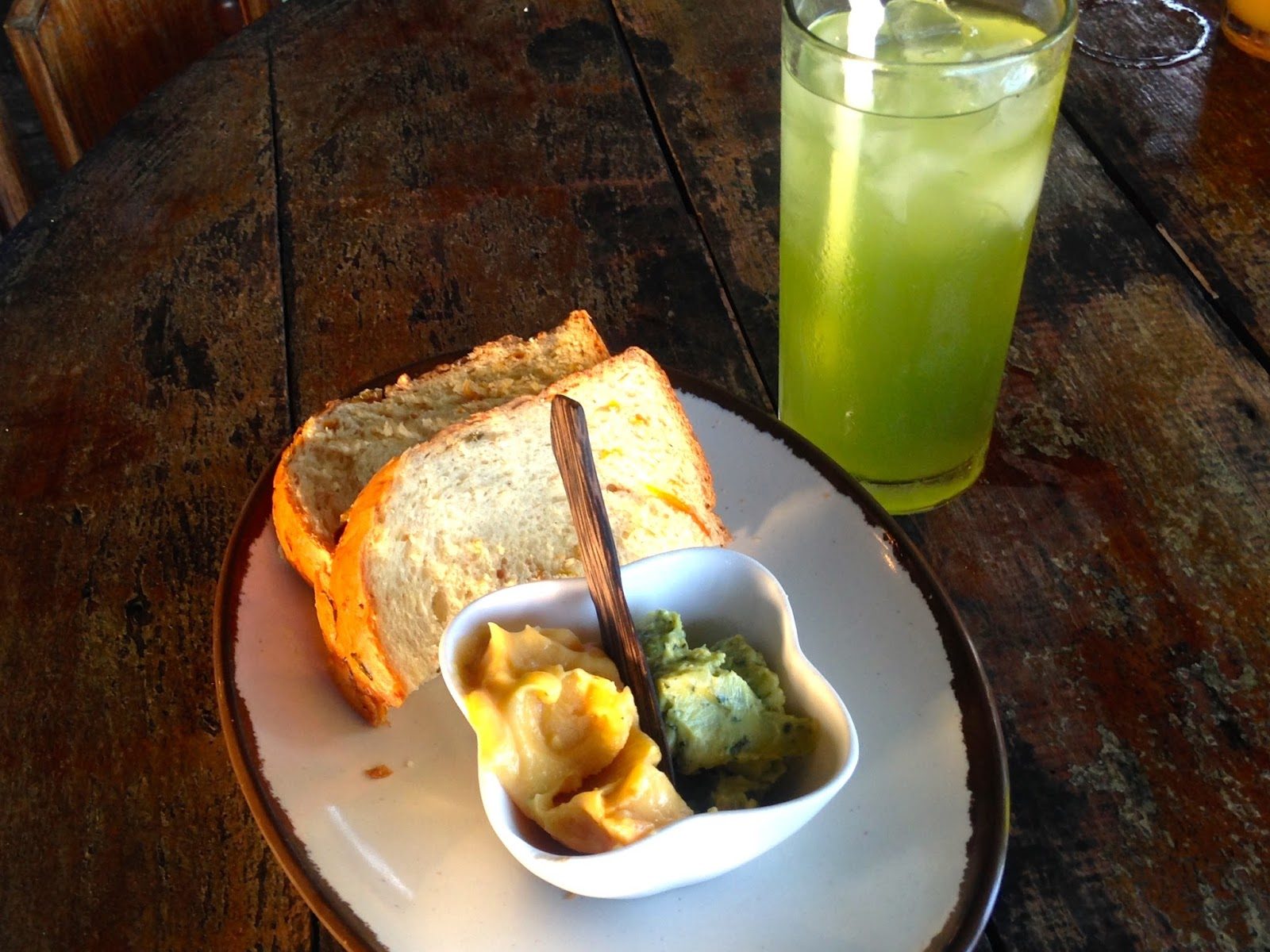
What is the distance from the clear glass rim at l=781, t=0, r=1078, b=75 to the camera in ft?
2.78

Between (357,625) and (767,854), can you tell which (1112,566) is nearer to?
(767,854)

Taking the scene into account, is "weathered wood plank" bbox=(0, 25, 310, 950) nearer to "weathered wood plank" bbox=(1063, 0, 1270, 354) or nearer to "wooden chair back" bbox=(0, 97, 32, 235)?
"wooden chair back" bbox=(0, 97, 32, 235)

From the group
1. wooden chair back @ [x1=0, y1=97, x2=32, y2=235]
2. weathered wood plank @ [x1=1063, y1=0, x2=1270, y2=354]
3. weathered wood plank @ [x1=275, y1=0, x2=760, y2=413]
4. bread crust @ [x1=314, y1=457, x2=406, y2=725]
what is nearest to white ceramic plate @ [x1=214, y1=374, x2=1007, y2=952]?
bread crust @ [x1=314, y1=457, x2=406, y2=725]

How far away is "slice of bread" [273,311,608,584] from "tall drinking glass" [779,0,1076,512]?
0.22 metres

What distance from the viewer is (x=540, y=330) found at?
1330mm

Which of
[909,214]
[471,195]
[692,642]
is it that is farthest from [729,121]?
[692,642]

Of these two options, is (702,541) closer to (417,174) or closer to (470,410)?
(470,410)

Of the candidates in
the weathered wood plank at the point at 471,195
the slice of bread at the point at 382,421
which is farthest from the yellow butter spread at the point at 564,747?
the weathered wood plank at the point at 471,195

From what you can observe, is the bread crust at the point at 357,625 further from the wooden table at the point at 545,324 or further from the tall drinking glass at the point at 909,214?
the tall drinking glass at the point at 909,214

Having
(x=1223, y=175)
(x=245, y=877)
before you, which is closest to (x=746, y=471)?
(x=245, y=877)

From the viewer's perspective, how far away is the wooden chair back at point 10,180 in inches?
61.2

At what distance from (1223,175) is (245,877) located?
131cm

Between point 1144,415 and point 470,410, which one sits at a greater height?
point 470,410

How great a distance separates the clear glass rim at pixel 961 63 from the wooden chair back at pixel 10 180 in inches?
45.3
